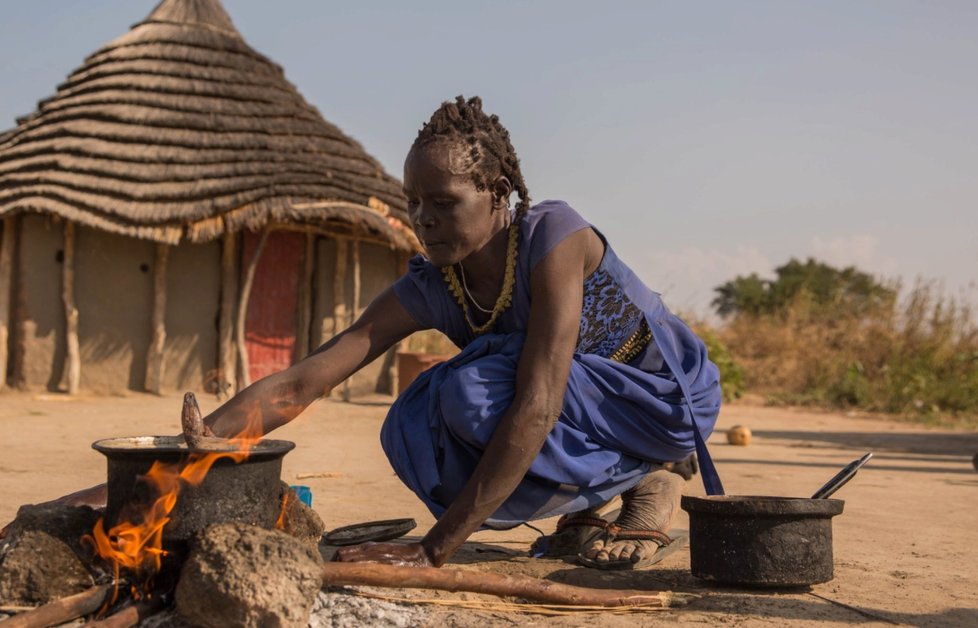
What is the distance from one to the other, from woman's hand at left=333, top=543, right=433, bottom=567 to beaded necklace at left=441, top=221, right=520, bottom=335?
2.53 feet

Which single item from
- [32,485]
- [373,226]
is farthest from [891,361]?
[32,485]

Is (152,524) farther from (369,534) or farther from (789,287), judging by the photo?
(789,287)

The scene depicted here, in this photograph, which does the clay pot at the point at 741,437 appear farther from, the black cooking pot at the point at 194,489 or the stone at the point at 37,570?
the stone at the point at 37,570

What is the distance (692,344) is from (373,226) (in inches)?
310

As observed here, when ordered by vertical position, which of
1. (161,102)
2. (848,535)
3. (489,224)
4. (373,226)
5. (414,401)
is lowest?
(848,535)

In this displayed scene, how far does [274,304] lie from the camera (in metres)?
11.6

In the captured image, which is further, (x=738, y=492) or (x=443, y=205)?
(x=738, y=492)

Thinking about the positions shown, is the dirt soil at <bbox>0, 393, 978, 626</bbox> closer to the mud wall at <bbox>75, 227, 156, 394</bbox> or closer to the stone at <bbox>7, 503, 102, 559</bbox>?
the mud wall at <bbox>75, 227, 156, 394</bbox>

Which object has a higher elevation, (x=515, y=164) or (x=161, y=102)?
(x=161, y=102)

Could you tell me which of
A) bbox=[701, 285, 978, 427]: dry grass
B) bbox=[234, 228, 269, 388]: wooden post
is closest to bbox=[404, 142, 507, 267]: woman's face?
bbox=[234, 228, 269, 388]: wooden post

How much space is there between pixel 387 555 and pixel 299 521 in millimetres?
341

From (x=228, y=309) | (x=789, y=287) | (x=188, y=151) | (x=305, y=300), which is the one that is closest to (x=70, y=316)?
(x=228, y=309)

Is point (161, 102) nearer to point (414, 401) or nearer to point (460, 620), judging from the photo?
point (414, 401)

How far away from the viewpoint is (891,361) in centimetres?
1477
